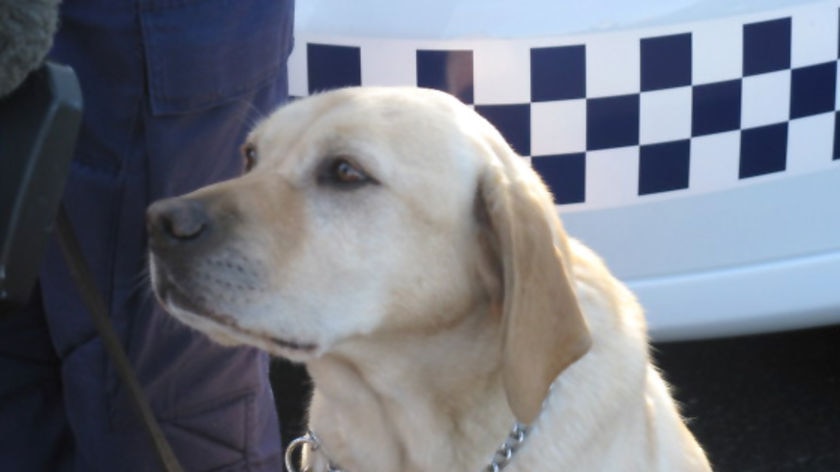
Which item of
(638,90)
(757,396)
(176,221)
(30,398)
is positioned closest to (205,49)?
(176,221)

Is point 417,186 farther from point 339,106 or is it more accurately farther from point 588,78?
point 588,78

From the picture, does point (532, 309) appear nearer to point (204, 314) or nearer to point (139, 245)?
point (204, 314)

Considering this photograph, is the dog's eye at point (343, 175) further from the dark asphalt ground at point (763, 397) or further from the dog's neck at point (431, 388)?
the dark asphalt ground at point (763, 397)

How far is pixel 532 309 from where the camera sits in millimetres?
1960

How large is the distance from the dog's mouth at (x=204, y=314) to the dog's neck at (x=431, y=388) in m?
0.17

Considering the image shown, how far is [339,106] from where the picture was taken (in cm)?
216

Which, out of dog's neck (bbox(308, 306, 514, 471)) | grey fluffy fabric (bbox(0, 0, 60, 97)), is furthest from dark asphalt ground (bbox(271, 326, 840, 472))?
grey fluffy fabric (bbox(0, 0, 60, 97))

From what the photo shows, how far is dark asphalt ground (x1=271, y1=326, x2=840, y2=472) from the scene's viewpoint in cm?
351

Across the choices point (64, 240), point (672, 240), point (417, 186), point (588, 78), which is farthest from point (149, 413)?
point (672, 240)

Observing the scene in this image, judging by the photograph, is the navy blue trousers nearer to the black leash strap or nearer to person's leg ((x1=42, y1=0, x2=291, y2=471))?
person's leg ((x1=42, y1=0, x2=291, y2=471))

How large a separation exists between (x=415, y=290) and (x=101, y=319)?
51cm

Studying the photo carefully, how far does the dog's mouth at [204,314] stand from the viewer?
192 centimetres

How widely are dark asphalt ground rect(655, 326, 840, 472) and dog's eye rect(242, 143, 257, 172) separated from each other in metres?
1.80

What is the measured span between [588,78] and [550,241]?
0.89 m
